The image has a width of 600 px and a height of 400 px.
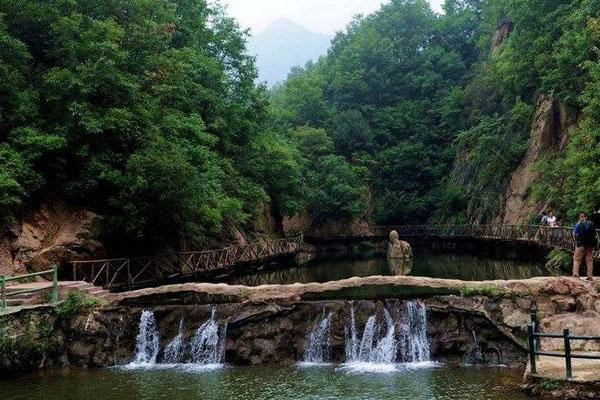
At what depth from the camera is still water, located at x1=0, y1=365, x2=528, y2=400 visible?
11.1 metres

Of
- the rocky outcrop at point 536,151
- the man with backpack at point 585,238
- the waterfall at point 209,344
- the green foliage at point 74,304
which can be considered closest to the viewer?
the man with backpack at point 585,238

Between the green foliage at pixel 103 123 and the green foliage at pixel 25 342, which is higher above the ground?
the green foliage at pixel 103 123

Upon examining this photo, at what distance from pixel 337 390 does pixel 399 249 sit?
31369 mm

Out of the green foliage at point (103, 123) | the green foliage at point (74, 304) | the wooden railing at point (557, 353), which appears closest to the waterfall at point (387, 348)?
the wooden railing at point (557, 353)

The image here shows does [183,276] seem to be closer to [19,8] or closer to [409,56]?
[19,8]

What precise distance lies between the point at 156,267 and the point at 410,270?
51.0ft

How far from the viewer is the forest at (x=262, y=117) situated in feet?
Result: 69.1

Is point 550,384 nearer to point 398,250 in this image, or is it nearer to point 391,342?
point 391,342

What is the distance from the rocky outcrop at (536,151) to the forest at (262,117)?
92cm

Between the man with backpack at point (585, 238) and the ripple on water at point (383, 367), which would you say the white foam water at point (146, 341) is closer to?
the ripple on water at point (383, 367)

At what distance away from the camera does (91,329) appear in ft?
50.1

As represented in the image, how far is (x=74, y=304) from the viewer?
15477 mm

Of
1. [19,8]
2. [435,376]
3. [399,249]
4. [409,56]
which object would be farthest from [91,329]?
[409,56]

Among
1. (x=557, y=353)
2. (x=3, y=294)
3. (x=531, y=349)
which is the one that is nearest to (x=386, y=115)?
(x=3, y=294)
